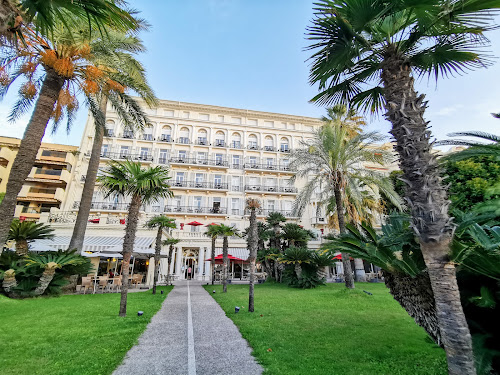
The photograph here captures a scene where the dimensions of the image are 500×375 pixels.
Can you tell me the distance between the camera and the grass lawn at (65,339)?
11.8ft

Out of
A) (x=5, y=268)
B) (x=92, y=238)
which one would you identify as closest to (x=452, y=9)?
(x=5, y=268)

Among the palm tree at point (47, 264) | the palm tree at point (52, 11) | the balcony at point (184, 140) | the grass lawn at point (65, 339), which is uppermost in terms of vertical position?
the balcony at point (184, 140)

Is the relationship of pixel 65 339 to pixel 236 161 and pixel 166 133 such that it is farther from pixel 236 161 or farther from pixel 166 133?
pixel 166 133

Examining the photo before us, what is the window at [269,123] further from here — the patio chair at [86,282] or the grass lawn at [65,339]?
the grass lawn at [65,339]

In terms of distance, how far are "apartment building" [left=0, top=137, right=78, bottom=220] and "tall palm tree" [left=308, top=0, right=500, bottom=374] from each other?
108 ft

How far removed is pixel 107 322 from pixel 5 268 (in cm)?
845

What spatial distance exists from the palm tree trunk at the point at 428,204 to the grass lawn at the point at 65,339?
4.49m

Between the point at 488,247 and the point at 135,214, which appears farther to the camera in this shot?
the point at 135,214

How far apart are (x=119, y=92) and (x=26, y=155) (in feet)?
18.2

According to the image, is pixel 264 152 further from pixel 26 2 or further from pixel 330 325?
pixel 26 2

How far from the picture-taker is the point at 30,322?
613cm

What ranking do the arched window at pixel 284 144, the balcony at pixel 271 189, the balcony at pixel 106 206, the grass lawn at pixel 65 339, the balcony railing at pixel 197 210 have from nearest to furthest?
the grass lawn at pixel 65 339 < the balcony at pixel 106 206 < the balcony railing at pixel 197 210 < the balcony at pixel 271 189 < the arched window at pixel 284 144

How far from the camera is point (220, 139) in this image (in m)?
32.4

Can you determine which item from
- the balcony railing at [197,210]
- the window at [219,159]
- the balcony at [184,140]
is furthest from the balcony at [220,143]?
the balcony railing at [197,210]
